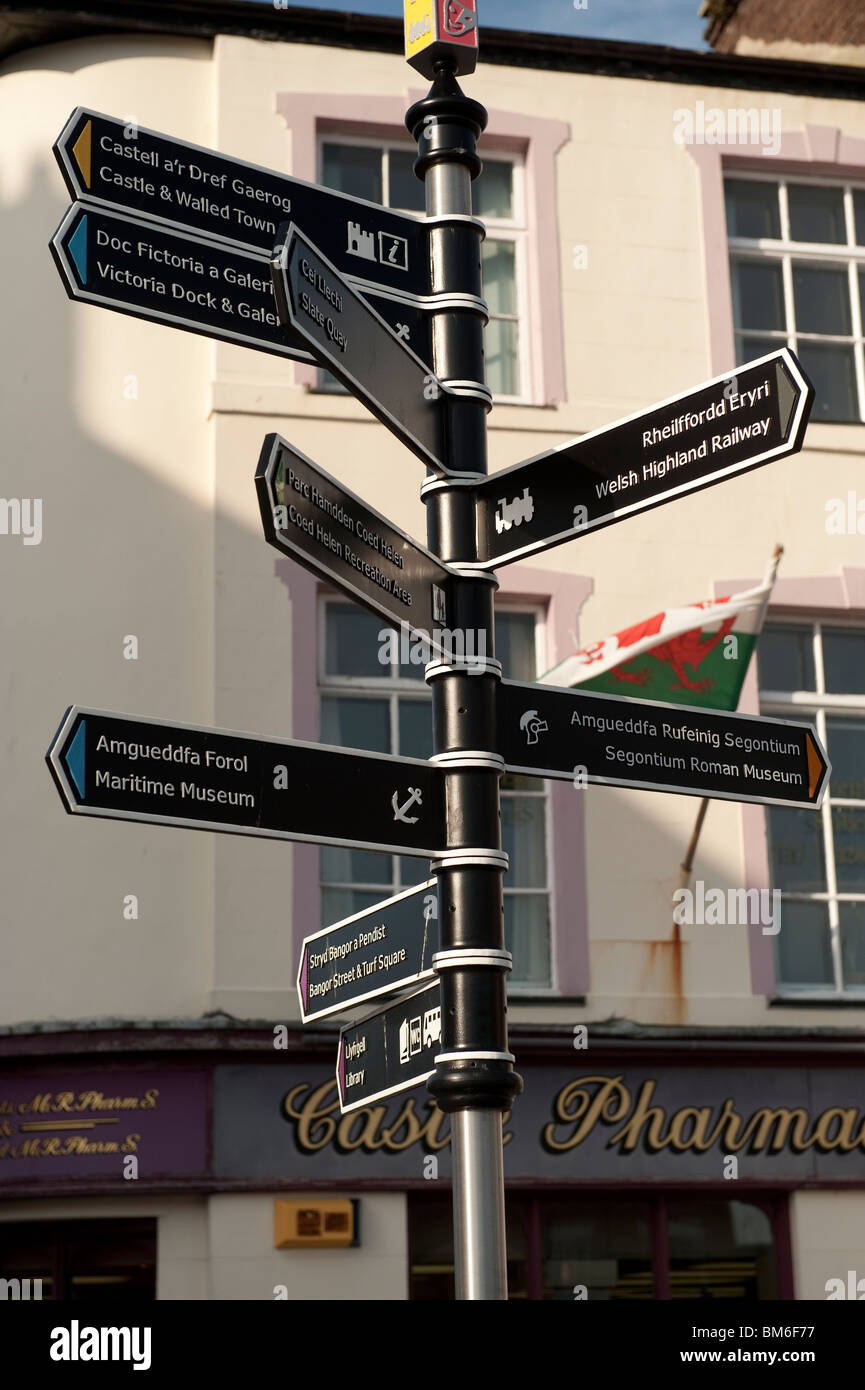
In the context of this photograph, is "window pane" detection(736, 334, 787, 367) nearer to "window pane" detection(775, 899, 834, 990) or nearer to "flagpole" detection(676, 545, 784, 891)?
"flagpole" detection(676, 545, 784, 891)

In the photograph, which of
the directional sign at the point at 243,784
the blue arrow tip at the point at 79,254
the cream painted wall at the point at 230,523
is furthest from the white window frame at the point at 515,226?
the directional sign at the point at 243,784

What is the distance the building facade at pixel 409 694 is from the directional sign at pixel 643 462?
5.59 meters

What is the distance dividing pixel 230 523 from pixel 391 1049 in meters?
6.90

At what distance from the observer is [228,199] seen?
16.5 ft

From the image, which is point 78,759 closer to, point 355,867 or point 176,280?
point 176,280

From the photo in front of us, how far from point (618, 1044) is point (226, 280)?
678 cm

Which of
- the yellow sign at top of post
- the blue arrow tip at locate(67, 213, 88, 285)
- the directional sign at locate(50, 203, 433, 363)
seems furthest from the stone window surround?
the blue arrow tip at locate(67, 213, 88, 285)

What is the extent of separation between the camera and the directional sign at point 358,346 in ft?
14.3

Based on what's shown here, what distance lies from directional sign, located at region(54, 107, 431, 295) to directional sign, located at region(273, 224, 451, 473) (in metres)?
0.35

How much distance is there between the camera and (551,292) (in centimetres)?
1237

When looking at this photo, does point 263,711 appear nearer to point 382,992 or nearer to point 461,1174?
point 382,992

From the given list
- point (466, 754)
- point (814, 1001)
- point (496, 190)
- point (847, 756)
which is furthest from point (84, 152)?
point (496, 190)

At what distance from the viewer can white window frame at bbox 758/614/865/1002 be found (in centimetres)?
1148

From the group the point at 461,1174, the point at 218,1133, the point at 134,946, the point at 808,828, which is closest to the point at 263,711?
the point at 134,946
